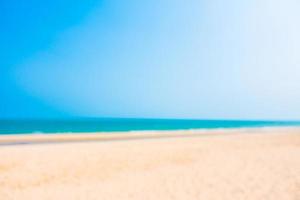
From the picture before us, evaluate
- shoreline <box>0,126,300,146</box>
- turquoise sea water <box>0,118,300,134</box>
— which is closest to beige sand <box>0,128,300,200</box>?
shoreline <box>0,126,300,146</box>

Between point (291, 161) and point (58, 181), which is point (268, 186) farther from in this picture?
point (58, 181)

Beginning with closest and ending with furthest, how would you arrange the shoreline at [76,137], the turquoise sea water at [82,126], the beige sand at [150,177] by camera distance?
the beige sand at [150,177]
the shoreline at [76,137]
the turquoise sea water at [82,126]

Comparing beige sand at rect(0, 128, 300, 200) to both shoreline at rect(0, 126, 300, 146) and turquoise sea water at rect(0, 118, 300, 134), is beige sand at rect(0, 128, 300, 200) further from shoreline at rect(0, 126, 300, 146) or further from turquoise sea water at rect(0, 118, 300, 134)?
turquoise sea water at rect(0, 118, 300, 134)

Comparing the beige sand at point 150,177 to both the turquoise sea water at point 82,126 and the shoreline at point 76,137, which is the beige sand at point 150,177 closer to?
the shoreline at point 76,137

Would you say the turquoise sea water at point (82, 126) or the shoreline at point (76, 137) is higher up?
the turquoise sea water at point (82, 126)

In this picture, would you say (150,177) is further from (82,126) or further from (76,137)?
A: (82,126)

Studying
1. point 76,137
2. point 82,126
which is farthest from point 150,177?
point 82,126

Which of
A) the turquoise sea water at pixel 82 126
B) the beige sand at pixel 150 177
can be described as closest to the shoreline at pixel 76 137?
the beige sand at pixel 150 177

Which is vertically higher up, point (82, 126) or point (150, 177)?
point (82, 126)

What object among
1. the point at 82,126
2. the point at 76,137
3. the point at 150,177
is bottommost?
the point at 150,177

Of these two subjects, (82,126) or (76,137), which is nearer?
(76,137)

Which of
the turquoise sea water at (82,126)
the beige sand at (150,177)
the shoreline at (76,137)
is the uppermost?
the turquoise sea water at (82,126)

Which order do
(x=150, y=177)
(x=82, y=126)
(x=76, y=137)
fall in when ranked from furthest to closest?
(x=82, y=126)
(x=76, y=137)
(x=150, y=177)

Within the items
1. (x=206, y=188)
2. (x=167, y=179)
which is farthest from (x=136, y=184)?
(x=206, y=188)
